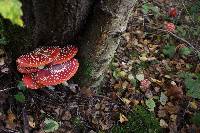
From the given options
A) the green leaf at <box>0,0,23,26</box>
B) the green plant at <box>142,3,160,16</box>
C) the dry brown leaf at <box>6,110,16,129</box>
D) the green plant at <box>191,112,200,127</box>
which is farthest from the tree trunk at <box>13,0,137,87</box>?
the green plant at <box>142,3,160,16</box>

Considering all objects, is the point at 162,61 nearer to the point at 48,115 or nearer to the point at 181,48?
the point at 181,48

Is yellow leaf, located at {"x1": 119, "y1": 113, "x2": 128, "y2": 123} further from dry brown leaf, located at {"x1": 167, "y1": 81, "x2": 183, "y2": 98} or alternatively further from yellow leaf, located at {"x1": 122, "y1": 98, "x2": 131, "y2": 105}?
dry brown leaf, located at {"x1": 167, "y1": 81, "x2": 183, "y2": 98}

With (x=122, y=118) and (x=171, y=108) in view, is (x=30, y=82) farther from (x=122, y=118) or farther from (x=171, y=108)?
(x=171, y=108)

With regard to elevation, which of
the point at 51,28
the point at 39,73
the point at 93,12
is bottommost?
the point at 39,73

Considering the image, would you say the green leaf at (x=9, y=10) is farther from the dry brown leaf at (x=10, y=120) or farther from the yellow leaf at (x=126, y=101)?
the yellow leaf at (x=126, y=101)

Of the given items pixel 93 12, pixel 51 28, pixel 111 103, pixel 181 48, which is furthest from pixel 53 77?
pixel 181 48

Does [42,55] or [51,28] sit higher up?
[51,28]
